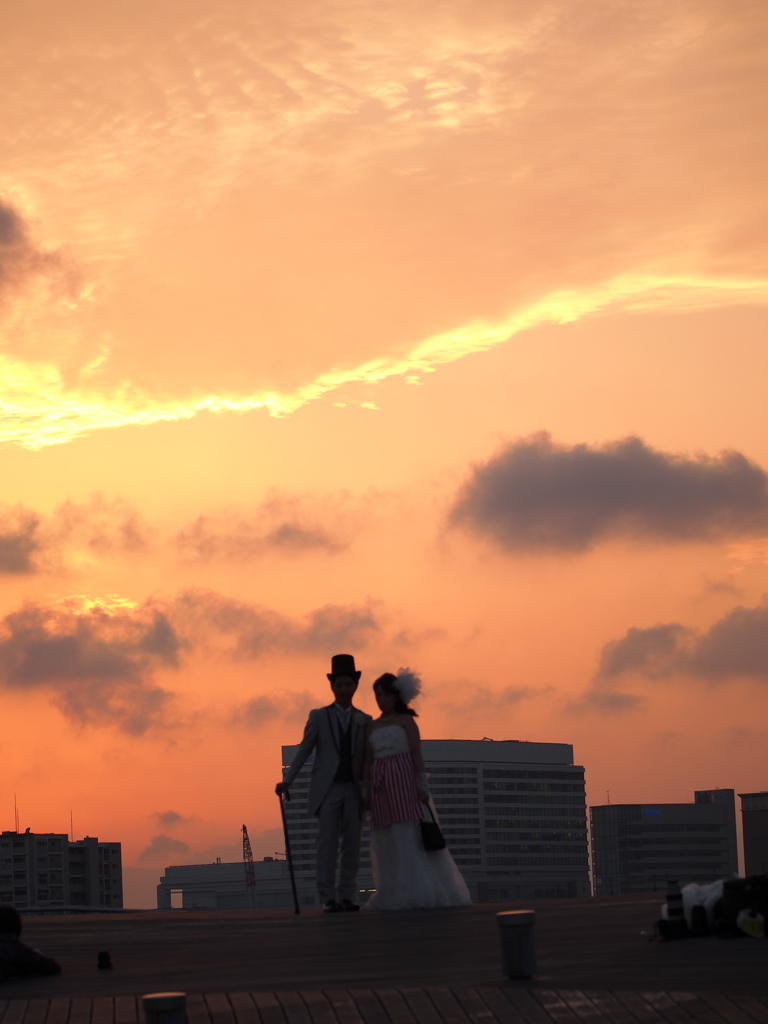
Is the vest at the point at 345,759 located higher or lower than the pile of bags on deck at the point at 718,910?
higher

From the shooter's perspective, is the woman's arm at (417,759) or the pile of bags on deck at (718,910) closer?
the pile of bags on deck at (718,910)

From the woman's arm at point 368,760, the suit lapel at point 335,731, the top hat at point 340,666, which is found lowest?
the woman's arm at point 368,760

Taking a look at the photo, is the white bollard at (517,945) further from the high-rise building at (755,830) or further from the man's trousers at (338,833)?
the high-rise building at (755,830)

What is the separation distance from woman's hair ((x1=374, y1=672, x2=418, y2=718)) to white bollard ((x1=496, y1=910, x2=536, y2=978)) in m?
6.84

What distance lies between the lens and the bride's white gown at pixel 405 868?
15664 mm

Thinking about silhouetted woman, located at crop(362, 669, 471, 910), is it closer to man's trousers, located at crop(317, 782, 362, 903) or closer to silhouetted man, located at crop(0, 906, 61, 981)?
man's trousers, located at crop(317, 782, 362, 903)

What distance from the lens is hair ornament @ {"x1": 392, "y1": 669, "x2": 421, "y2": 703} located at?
16078 mm

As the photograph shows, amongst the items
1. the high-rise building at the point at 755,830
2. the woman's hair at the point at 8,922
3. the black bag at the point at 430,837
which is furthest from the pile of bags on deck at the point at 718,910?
the high-rise building at the point at 755,830

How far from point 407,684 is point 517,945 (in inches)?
274

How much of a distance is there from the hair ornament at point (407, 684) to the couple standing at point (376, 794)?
0.4 inches

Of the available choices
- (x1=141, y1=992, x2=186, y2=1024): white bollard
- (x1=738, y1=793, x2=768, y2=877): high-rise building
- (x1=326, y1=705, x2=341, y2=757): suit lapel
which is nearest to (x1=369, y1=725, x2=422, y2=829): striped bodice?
(x1=326, y1=705, x2=341, y2=757): suit lapel

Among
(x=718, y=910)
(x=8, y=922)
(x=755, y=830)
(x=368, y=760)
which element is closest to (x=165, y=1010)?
(x=8, y=922)

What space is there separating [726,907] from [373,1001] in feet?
9.08

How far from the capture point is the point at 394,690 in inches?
635
